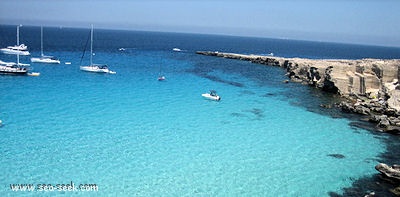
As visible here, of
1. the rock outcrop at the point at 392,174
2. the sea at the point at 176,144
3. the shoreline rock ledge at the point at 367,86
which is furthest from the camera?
the shoreline rock ledge at the point at 367,86

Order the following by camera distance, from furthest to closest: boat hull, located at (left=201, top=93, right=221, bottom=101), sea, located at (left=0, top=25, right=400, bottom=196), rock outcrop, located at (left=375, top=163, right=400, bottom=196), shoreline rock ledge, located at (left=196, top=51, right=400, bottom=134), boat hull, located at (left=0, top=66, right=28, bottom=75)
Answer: boat hull, located at (left=0, top=66, right=28, bottom=75), boat hull, located at (left=201, top=93, right=221, bottom=101), shoreline rock ledge, located at (left=196, top=51, right=400, bottom=134), rock outcrop, located at (left=375, top=163, right=400, bottom=196), sea, located at (left=0, top=25, right=400, bottom=196)

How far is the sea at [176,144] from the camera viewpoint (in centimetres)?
2192

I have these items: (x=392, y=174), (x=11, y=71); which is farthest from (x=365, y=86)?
(x=11, y=71)

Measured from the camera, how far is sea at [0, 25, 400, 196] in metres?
21.9

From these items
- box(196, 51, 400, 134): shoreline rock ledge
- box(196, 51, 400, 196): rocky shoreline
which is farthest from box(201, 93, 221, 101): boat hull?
box(196, 51, 400, 134): shoreline rock ledge

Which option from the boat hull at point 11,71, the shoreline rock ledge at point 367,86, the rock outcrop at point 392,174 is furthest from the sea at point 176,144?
the shoreline rock ledge at point 367,86

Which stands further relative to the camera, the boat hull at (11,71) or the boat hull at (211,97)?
the boat hull at (11,71)

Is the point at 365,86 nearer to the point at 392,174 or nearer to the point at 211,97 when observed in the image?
the point at 211,97

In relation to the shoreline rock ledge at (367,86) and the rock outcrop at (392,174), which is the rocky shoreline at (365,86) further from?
the rock outcrop at (392,174)

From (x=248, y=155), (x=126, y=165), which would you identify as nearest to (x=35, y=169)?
(x=126, y=165)

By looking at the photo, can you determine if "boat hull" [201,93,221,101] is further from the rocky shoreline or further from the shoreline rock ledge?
the shoreline rock ledge

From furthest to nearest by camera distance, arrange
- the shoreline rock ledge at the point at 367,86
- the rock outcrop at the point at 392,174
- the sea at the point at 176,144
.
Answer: the shoreline rock ledge at the point at 367,86 → the rock outcrop at the point at 392,174 → the sea at the point at 176,144

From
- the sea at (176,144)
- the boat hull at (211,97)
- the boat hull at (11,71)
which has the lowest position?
the sea at (176,144)

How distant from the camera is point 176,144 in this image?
28984 millimetres
